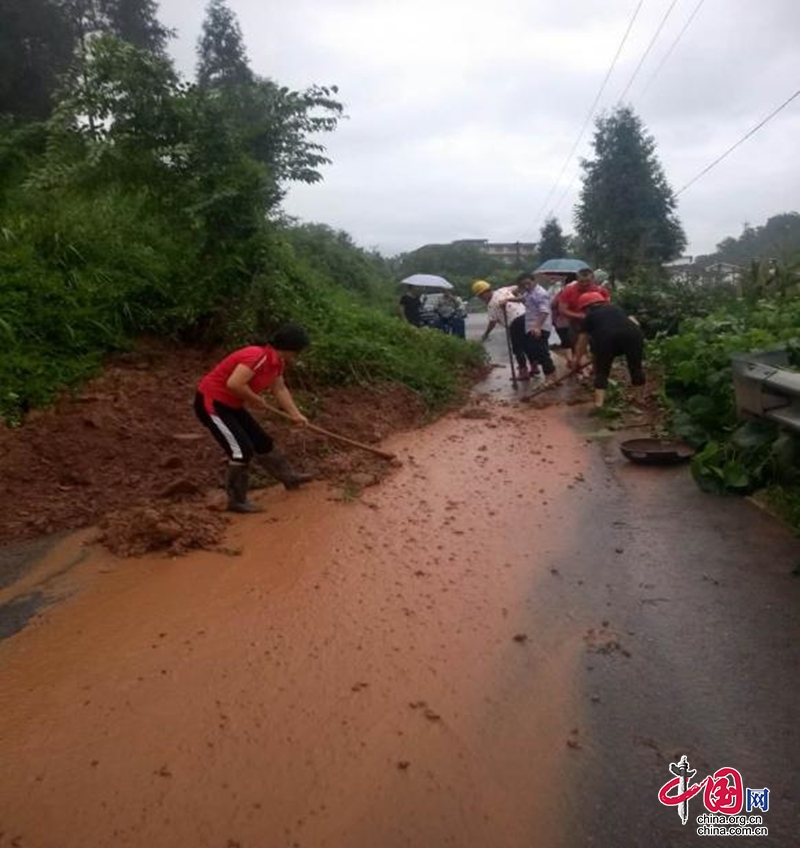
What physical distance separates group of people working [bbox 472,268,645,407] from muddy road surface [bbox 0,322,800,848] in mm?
2856

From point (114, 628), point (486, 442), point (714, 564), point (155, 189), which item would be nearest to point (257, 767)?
point (114, 628)

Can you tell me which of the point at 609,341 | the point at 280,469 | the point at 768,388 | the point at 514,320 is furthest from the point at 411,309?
the point at 768,388

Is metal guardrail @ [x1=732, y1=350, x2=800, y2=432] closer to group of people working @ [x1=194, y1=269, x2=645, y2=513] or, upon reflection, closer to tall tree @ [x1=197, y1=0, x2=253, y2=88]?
group of people working @ [x1=194, y1=269, x2=645, y2=513]

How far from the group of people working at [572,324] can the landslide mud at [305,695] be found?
3.19 meters

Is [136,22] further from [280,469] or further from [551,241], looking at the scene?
[551,241]

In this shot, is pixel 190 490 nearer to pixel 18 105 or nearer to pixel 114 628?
pixel 114 628

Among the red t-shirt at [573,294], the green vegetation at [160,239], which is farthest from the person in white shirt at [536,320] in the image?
the green vegetation at [160,239]

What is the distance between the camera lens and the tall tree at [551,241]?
46000 millimetres

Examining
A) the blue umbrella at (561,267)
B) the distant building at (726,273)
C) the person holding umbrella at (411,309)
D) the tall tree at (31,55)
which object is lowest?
the person holding umbrella at (411,309)

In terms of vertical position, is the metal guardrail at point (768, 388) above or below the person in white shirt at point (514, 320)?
above

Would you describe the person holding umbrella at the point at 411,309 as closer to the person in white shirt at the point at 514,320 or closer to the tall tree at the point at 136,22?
the person in white shirt at the point at 514,320

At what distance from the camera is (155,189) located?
32.6ft

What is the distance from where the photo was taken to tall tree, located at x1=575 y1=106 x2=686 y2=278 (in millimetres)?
26000

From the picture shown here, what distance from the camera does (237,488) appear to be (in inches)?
199
